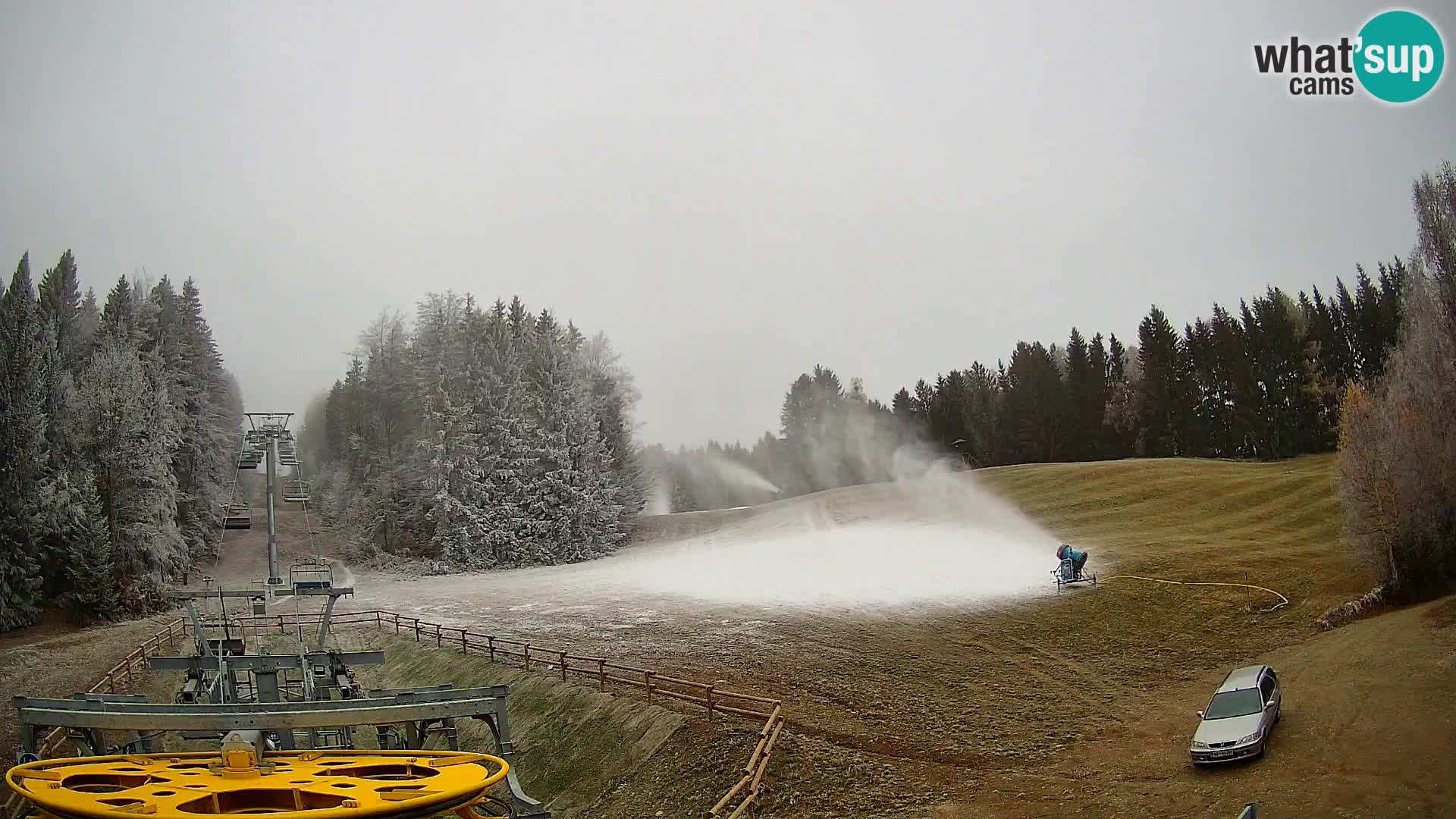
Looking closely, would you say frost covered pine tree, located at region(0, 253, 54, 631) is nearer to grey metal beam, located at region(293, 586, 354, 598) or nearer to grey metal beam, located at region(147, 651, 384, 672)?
grey metal beam, located at region(293, 586, 354, 598)

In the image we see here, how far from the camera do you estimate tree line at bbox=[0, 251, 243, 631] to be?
1436 inches

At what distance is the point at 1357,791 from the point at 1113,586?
18.8 m

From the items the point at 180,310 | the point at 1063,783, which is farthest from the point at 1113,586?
A: the point at 180,310

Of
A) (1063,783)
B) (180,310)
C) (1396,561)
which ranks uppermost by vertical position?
(180,310)

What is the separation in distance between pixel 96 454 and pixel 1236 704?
47933mm

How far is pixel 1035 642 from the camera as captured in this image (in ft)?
91.1

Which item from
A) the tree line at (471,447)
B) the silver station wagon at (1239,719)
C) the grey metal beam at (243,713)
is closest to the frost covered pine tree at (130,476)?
the tree line at (471,447)

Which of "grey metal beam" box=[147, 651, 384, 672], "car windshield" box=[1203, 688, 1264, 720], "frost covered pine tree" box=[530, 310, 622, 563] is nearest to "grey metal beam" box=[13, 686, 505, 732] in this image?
"grey metal beam" box=[147, 651, 384, 672]

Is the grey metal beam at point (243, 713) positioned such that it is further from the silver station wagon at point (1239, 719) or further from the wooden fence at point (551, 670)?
the silver station wagon at point (1239, 719)

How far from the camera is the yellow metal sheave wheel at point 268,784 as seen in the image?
30.5 ft

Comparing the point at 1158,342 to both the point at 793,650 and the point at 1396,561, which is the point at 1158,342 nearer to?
the point at 1396,561

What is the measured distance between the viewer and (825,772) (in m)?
17.8

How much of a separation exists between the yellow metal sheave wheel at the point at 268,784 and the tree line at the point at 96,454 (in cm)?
3046

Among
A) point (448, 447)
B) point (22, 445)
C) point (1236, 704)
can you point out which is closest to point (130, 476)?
point (22, 445)
